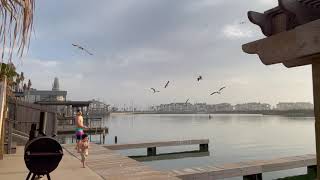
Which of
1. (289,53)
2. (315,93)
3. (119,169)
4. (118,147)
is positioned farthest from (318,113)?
(118,147)

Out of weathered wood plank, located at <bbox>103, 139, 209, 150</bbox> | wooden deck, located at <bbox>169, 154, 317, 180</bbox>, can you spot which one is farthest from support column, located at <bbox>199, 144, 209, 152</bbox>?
wooden deck, located at <bbox>169, 154, 317, 180</bbox>

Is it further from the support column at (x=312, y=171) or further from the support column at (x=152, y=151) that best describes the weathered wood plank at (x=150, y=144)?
the support column at (x=312, y=171)

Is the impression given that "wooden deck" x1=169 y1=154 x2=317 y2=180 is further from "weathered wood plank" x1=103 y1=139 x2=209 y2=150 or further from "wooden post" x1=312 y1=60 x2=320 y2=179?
"weathered wood plank" x1=103 y1=139 x2=209 y2=150

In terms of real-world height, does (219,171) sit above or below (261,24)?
below

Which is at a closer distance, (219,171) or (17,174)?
(17,174)

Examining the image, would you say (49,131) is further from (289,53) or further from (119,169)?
(289,53)

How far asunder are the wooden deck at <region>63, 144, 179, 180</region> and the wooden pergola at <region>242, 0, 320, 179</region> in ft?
22.7

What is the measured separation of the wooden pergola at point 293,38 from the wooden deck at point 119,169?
22.7 feet

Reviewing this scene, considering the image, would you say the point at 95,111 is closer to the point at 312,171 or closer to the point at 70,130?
the point at 70,130

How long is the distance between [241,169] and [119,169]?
17.5ft

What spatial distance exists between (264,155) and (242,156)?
119 inches

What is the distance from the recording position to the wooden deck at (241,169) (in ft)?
41.0

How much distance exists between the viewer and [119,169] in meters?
11.1

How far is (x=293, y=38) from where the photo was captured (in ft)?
8.69
